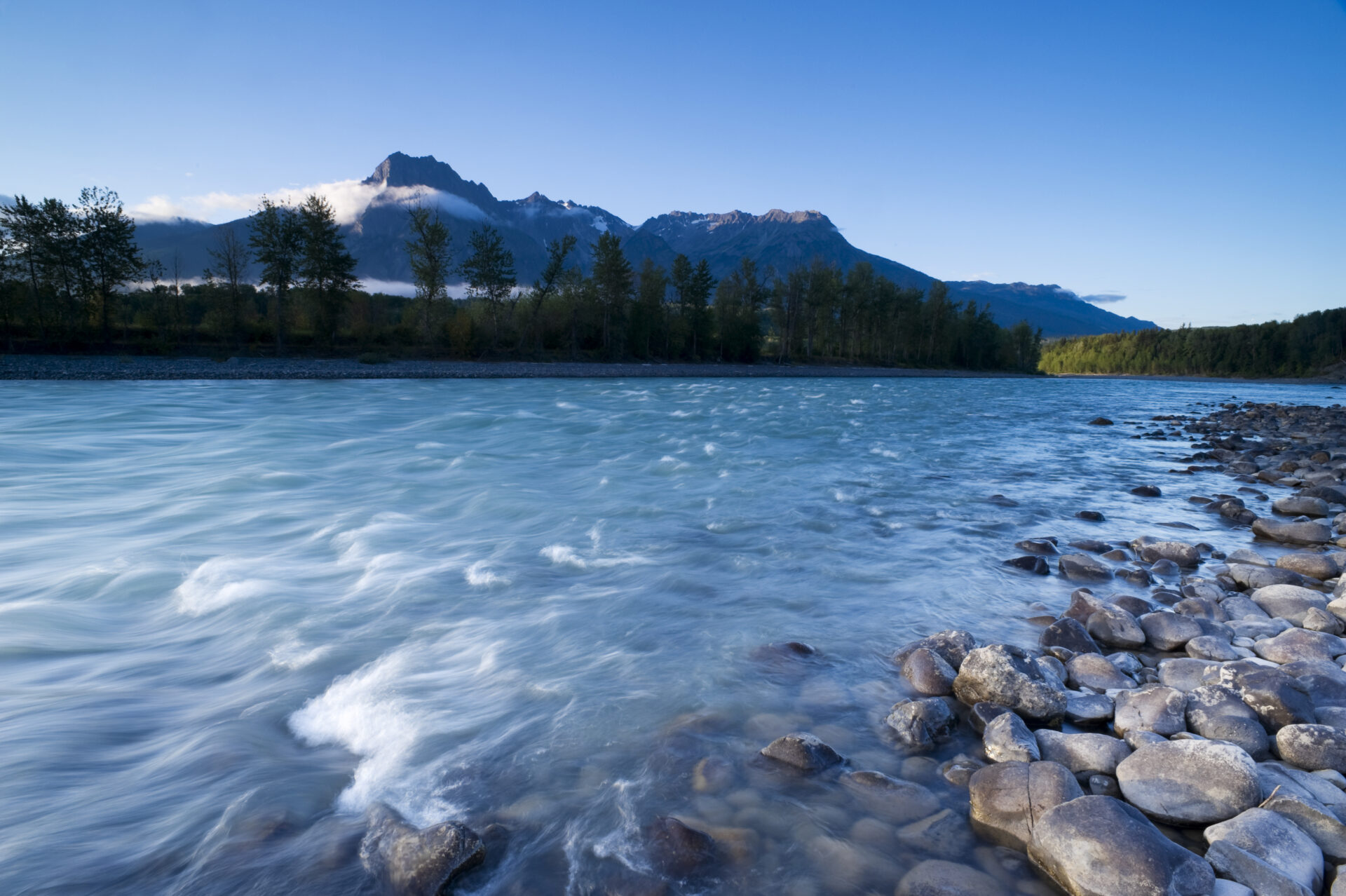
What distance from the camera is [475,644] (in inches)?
242

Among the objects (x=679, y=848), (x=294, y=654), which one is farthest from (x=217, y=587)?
(x=679, y=848)

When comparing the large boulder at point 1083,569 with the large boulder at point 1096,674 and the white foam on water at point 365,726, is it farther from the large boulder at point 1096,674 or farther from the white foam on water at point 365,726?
the white foam on water at point 365,726

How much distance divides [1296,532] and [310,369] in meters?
48.4

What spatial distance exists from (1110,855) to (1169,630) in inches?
141

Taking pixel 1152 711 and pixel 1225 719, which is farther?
pixel 1152 711

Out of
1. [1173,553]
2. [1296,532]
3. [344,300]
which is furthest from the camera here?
[344,300]

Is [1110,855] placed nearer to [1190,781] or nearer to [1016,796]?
[1016,796]

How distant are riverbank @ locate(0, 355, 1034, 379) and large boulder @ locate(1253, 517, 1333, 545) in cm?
4482

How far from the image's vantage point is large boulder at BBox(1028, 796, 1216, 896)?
113 inches

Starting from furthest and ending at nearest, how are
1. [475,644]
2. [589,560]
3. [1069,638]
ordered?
[589,560], [475,644], [1069,638]

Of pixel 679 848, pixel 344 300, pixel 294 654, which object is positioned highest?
pixel 344 300

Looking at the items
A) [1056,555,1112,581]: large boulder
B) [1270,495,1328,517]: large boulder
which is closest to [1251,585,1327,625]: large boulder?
[1056,555,1112,581]: large boulder

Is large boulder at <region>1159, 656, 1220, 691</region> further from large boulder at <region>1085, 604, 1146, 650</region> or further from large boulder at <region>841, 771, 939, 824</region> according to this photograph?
large boulder at <region>841, 771, 939, 824</region>

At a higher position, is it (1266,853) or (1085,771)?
(1266,853)
